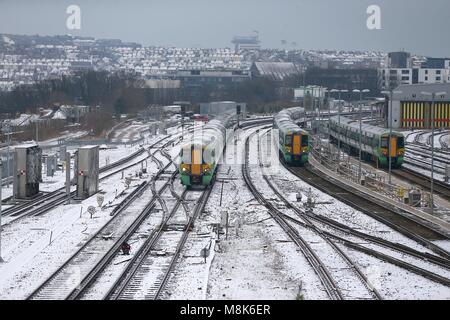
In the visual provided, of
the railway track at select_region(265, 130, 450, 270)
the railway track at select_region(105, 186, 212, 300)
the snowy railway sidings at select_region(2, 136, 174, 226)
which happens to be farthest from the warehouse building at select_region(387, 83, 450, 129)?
the railway track at select_region(105, 186, 212, 300)

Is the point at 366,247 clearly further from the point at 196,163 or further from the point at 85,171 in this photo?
the point at 85,171

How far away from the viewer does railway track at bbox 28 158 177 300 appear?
10.3 meters

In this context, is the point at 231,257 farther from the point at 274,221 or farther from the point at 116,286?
the point at 274,221

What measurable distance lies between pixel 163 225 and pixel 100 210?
3.03 metres

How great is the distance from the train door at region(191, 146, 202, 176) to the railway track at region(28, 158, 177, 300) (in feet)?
6.89

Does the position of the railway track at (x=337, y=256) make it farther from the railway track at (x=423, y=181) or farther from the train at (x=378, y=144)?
the train at (x=378, y=144)

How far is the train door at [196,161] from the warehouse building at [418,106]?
3551 centimetres

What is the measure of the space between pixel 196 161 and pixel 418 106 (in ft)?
124

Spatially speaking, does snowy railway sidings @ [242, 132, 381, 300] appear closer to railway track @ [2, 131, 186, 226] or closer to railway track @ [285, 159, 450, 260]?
railway track @ [285, 159, 450, 260]

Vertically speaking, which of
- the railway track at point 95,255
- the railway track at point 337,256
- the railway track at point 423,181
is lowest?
the railway track at point 95,255

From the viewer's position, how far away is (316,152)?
34.8m

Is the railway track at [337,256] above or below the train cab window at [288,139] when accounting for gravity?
below

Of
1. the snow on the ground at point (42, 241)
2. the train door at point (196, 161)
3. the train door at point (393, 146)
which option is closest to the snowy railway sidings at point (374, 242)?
the train door at point (196, 161)

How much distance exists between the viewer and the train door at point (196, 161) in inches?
865
